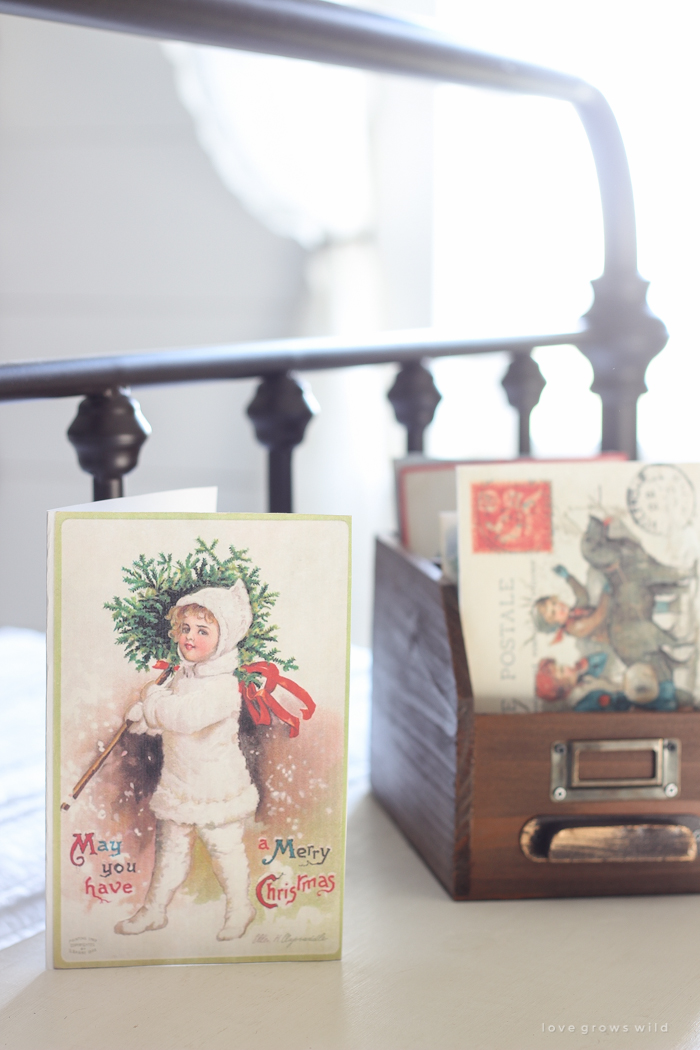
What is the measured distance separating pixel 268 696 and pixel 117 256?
2155mm

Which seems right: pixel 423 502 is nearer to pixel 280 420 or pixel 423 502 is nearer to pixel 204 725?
pixel 280 420

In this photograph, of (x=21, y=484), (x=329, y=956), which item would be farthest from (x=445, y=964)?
(x=21, y=484)

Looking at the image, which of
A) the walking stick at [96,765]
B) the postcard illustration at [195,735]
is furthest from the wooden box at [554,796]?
the walking stick at [96,765]

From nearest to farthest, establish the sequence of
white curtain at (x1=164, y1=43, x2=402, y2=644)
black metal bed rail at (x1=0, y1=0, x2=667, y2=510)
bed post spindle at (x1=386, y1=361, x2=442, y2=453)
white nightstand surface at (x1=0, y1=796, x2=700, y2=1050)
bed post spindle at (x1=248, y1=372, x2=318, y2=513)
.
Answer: white nightstand surface at (x1=0, y1=796, x2=700, y2=1050) → black metal bed rail at (x1=0, y1=0, x2=667, y2=510) → bed post spindle at (x1=248, y1=372, x2=318, y2=513) → bed post spindle at (x1=386, y1=361, x2=442, y2=453) → white curtain at (x1=164, y1=43, x2=402, y2=644)

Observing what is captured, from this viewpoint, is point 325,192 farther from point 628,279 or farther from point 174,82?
point 628,279

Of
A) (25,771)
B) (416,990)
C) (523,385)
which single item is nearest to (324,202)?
(523,385)

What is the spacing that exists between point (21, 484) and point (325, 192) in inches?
47.0

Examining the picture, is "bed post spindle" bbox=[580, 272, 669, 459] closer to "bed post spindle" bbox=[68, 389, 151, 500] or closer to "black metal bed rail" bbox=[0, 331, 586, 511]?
"black metal bed rail" bbox=[0, 331, 586, 511]

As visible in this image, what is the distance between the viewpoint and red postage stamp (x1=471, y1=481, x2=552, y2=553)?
58 cm

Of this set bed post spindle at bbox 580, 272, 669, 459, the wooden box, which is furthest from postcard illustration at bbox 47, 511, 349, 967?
bed post spindle at bbox 580, 272, 669, 459

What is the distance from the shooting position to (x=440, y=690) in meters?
0.58

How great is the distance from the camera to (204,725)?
18.3 inches

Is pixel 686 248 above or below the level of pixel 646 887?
above

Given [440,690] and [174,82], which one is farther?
[174,82]
